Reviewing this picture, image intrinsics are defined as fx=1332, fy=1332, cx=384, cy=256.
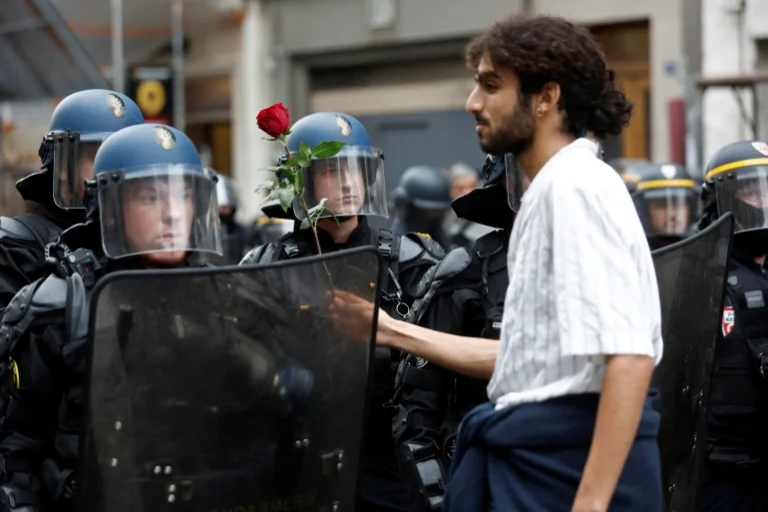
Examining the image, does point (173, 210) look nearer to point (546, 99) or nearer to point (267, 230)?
point (546, 99)

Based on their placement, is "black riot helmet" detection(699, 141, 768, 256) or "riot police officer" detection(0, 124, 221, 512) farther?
"black riot helmet" detection(699, 141, 768, 256)

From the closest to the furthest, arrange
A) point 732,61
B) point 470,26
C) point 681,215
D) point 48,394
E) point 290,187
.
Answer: point 48,394 < point 290,187 < point 681,215 < point 732,61 < point 470,26

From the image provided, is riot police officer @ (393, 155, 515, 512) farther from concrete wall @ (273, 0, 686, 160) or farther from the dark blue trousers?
concrete wall @ (273, 0, 686, 160)

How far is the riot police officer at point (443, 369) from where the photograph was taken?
151 inches

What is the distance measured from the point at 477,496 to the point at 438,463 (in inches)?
36.8

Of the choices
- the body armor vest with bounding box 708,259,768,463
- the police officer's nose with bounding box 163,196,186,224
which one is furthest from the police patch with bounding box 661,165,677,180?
the police officer's nose with bounding box 163,196,186,224

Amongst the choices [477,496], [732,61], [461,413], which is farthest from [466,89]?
[477,496]

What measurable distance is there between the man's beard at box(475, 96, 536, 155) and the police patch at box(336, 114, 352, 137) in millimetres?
1701

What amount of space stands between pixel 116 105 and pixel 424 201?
5373 millimetres

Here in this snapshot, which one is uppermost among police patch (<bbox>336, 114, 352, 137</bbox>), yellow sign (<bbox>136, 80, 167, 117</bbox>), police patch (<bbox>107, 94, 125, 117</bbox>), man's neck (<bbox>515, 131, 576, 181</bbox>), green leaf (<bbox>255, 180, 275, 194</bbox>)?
yellow sign (<bbox>136, 80, 167, 117</bbox>)

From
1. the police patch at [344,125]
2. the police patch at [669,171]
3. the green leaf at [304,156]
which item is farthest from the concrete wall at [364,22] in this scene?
the green leaf at [304,156]

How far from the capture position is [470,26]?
14.3 metres

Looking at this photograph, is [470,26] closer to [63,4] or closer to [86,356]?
[63,4]

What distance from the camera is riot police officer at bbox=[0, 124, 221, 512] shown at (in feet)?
10.5
